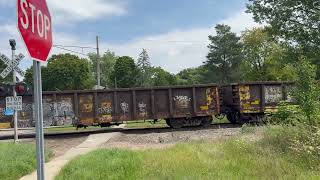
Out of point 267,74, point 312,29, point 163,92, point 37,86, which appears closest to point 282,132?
point 37,86

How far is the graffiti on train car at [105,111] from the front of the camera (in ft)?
90.7

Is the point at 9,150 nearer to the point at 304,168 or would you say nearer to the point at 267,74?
the point at 304,168

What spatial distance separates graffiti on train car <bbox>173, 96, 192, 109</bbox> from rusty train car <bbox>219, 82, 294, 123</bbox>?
263 centimetres

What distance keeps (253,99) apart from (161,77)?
310ft

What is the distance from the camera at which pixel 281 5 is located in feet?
101

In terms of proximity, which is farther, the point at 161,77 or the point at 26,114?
the point at 161,77

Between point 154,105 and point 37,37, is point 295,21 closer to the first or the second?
point 154,105

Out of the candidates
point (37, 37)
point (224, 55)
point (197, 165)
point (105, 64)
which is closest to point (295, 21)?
point (197, 165)

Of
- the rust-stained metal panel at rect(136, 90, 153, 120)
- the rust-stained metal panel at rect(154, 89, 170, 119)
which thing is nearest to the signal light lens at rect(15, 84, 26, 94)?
the rust-stained metal panel at rect(136, 90, 153, 120)

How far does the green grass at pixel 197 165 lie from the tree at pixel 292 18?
17897mm

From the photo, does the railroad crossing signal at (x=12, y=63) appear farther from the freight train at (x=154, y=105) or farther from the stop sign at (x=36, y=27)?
the stop sign at (x=36, y=27)

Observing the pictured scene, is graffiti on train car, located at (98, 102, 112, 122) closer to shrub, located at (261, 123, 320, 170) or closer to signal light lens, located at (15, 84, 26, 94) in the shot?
signal light lens, located at (15, 84, 26, 94)

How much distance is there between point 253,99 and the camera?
95.7ft

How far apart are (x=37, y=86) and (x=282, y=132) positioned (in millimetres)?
11424
